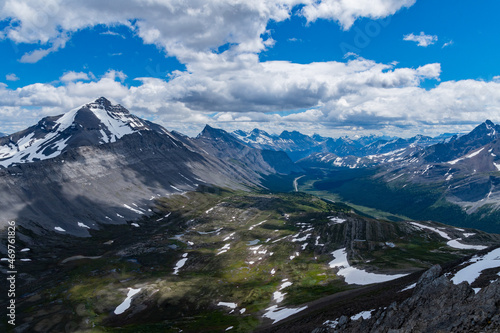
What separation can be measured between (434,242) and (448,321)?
440 ft

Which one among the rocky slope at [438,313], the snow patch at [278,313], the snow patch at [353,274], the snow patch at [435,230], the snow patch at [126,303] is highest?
the rocky slope at [438,313]

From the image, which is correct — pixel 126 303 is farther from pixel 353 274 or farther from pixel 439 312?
pixel 439 312

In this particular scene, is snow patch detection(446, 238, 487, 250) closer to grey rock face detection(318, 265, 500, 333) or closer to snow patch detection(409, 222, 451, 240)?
snow patch detection(409, 222, 451, 240)

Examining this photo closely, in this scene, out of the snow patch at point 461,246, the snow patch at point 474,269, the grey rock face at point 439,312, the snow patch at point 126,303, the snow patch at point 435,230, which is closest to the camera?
the grey rock face at point 439,312

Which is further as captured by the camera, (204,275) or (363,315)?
(204,275)

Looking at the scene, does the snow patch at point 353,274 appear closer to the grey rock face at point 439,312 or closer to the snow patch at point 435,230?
the grey rock face at point 439,312

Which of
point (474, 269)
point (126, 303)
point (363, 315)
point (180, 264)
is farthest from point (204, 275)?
point (474, 269)

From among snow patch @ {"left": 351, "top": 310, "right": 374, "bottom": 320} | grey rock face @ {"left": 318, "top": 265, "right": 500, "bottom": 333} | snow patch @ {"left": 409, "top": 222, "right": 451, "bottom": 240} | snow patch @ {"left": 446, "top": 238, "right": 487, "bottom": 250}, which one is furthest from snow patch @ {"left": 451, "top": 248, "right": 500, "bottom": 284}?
snow patch @ {"left": 409, "top": 222, "right": 451, "bottom": 240}

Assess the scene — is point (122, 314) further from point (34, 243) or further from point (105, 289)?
point (34, 243)

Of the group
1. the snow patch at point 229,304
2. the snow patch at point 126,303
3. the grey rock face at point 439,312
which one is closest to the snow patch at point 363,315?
the grey rock face at point 439,312

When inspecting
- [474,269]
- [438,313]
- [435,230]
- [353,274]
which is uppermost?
[438,313]

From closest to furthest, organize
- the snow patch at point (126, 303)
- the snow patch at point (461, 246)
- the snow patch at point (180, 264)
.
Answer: the snow patch at point (126, 303)
the snow patch at point (461, 246)
the snow patch at point (180, 264)

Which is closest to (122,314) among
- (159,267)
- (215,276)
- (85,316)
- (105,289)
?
(85,316)

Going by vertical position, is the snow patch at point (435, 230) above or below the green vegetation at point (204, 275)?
below
